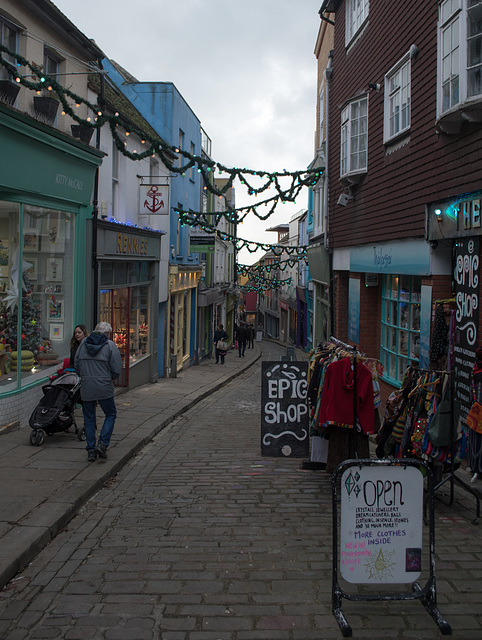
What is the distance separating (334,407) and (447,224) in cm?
334

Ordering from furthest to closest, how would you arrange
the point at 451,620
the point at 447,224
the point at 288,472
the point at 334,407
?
the point at 447,224
the point at 288,472
the point at 334,407
the point at 451,620

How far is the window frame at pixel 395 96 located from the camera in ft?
34.1

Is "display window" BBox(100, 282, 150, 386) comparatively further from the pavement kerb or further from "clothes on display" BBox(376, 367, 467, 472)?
"clothes on display" BBox(376, 367, 467, 472)

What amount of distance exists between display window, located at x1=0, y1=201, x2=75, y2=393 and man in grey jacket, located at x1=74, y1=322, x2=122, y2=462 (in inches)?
79.5

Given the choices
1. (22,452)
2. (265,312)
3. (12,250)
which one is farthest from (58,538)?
(265,312)

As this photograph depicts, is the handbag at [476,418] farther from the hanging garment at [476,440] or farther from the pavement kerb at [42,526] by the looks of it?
the pavement kerb at [42,526]

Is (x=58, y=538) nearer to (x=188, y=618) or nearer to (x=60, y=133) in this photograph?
(x=188, y=618)

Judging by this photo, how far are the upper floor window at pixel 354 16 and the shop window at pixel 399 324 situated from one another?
19.2 ft

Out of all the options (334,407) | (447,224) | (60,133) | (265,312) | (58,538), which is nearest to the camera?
(58,538)

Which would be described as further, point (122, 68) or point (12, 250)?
point (122, 68)

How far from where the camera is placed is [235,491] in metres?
7.04

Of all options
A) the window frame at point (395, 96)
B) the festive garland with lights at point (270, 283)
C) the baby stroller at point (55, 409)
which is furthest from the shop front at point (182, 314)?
the baby stroller at point (55, 409)

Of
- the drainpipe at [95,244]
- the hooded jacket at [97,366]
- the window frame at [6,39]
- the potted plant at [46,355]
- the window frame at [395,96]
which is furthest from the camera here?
the drainpipe at [95,244]

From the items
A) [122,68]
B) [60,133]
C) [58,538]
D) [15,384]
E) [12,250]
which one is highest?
[122,68]
